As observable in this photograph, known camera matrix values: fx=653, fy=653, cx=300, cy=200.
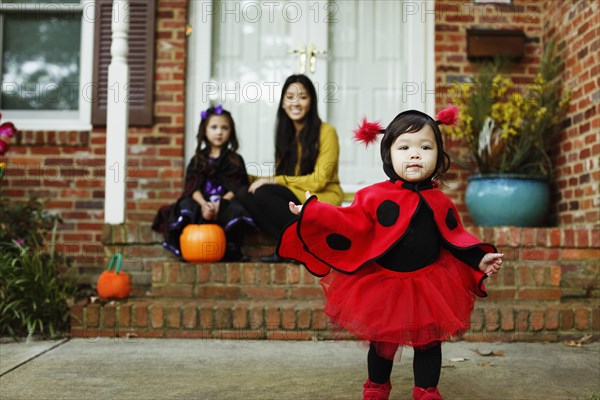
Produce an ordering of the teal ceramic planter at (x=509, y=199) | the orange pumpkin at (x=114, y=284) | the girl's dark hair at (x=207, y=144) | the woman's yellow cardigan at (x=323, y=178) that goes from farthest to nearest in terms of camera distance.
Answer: the teal ceramic planter at (x=509, y=199) < the girl's dark hair at (x=207, y=144) < the woman's yellow cardigan at (x=323, y=178) < the orange pumpkin at (x=114, y=284)

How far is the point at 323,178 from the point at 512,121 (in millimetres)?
1500

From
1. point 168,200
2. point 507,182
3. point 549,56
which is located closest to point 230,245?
point 168,200

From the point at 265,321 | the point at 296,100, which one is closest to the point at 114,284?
the point at 265,321

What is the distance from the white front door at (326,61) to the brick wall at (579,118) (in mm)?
1016

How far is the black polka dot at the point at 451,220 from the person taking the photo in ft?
6.97

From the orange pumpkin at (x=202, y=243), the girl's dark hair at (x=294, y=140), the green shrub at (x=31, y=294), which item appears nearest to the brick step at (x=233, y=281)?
the orange pumpkin at (x=202, y=243)

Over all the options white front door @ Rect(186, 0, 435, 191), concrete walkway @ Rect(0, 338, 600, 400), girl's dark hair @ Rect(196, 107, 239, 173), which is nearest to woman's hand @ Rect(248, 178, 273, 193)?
girl's dark hair @ Rect(196, 107, 239, 173)

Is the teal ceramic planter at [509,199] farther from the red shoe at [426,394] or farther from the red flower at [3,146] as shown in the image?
the red flower at [3,146]

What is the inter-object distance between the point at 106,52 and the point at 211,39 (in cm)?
81

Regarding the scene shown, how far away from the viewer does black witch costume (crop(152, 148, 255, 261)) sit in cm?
387

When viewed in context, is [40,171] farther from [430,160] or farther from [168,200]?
[430,160]

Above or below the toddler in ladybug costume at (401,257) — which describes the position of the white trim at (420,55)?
above

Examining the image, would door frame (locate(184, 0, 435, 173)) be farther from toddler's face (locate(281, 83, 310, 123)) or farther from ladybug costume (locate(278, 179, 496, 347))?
ladybug costume (locate(278, 179, 496, 347))

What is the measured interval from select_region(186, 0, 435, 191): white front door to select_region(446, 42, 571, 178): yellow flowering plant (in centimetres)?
56
